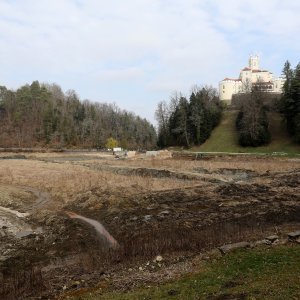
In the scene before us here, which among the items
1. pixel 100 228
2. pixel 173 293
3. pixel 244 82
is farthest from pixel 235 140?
pixel 173 293

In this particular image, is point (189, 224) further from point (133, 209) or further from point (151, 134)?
point (151, 134)

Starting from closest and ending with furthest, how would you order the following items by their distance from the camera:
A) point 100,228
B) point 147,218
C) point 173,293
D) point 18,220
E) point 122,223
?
point 173,293 → point 100,228 → point 122,223 → point 147,218 → point 18,220

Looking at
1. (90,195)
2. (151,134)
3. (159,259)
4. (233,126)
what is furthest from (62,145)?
(159,259)

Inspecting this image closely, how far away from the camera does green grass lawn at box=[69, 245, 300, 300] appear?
981cm

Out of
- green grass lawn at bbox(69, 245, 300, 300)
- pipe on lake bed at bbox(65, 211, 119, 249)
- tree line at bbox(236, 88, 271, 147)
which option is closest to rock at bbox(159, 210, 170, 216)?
pipe on lake bed at bbox(65, 211, 119, 249)

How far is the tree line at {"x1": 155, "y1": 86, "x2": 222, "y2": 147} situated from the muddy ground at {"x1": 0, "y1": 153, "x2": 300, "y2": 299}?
1834 inches

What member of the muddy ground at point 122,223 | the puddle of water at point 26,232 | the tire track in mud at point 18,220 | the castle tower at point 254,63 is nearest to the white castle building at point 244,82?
the castle tower at point 254,63

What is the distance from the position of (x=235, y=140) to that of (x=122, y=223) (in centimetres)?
6343

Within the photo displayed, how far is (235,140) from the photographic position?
3253 inches

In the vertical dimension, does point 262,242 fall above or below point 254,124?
below

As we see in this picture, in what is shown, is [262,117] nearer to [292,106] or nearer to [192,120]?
[292,106]

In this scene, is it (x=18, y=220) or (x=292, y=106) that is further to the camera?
(x=292, y=106)

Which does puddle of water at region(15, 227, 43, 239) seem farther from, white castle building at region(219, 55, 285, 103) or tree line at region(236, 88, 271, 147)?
white castle building at region(219, 55, 285, 103)

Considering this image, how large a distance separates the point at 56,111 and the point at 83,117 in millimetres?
10275
